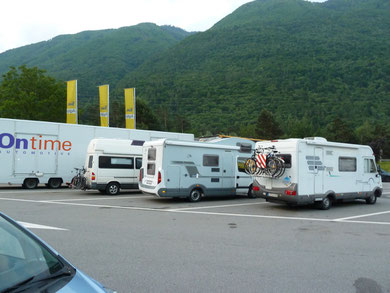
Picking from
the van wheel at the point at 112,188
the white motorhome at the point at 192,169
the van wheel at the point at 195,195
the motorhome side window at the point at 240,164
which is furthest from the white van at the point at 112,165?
the motorhome side window at the point at 240,164

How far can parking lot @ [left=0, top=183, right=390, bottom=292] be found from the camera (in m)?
4.89

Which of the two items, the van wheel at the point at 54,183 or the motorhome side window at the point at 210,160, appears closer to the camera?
the motorhome side window at the point at 210,160

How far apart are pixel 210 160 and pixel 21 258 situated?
12.9 meters

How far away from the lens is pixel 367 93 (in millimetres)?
96312

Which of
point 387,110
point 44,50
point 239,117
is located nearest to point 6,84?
point 239,117

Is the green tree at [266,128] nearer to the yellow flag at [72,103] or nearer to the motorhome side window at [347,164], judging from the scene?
the yellow flag at [72,103]

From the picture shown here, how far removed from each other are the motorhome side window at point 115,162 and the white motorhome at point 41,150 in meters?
3.02

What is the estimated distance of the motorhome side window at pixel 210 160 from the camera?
15.0 meters

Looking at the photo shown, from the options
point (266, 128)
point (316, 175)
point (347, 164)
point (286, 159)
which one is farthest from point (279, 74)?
point (286, 159)

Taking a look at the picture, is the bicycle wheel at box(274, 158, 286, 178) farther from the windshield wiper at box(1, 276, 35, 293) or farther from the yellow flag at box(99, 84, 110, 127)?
the yellow flag at box(99, 84, 110, 127)

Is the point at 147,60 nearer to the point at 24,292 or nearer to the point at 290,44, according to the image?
the point at 290,44

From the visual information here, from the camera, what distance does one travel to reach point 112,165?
17375mm

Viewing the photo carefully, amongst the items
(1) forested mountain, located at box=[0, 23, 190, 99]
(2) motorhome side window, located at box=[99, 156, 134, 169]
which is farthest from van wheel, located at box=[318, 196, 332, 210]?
(1) forested mountain, located at box=[0, 23, 190, 99]

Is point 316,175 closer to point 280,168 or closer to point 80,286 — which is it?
point 280,168
